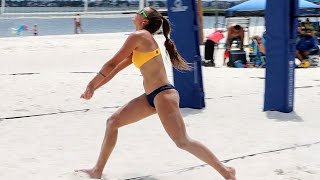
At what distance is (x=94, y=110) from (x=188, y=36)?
158 cm

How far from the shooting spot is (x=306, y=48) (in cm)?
1291

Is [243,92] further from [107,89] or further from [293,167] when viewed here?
[293,167]

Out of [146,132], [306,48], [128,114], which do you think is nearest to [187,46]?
[146,132]

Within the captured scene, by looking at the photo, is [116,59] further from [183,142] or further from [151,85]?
[183,142]

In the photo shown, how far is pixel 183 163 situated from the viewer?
4.79m

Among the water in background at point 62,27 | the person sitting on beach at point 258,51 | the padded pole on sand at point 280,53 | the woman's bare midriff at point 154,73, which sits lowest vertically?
the water in background at point 62,27

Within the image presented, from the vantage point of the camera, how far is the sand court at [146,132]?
4.57 meters

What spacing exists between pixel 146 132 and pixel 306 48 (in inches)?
305

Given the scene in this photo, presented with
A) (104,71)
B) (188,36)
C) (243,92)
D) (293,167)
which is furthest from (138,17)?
(243,92)

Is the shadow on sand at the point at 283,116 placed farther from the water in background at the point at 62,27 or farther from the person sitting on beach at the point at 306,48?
the water in background at the point at 62,27

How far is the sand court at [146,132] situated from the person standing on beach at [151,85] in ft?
2.01

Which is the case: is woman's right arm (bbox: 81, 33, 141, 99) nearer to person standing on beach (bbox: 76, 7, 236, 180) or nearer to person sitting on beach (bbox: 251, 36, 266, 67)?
person standing on beach (bbox: 76, 7, 236, 180)

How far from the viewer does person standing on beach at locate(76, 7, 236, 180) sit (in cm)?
374

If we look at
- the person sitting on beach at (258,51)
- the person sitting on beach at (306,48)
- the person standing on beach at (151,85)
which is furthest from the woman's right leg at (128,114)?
the person sitting on beach at (306,48)
